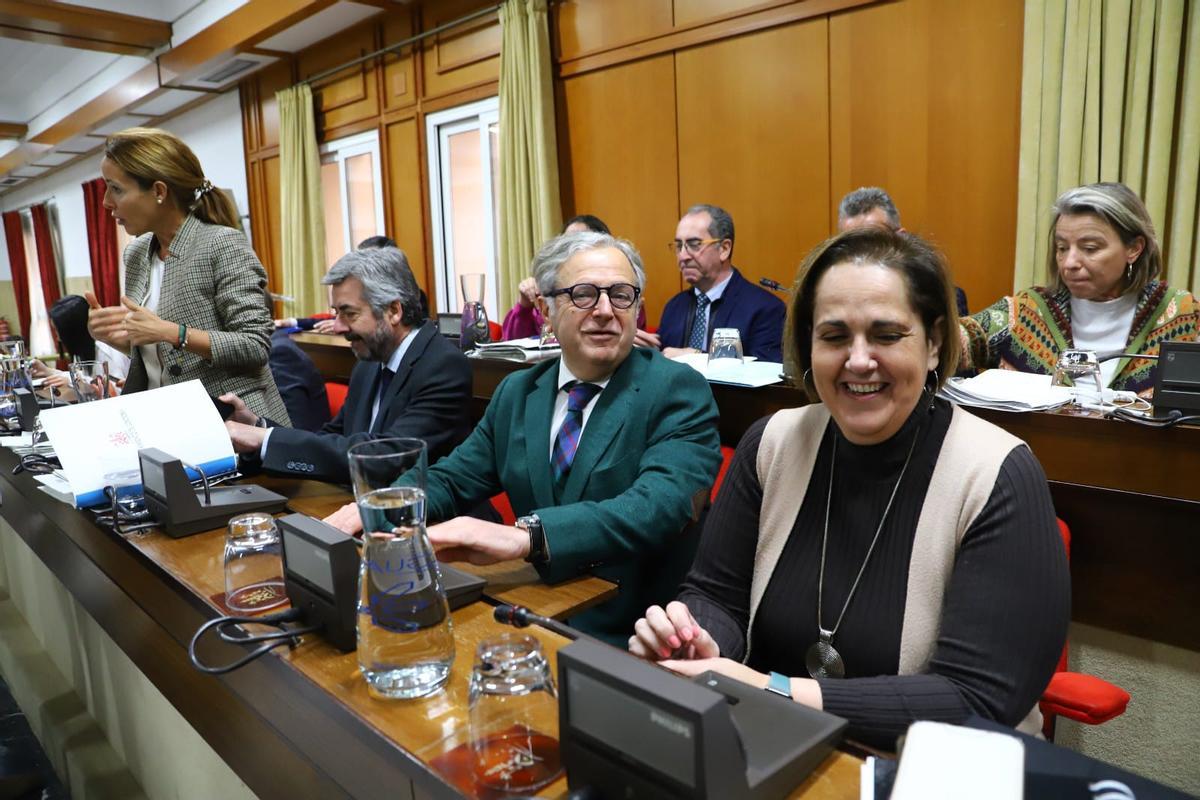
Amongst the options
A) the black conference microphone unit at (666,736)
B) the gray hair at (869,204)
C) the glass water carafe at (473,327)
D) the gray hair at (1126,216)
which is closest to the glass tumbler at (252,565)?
the black conference microphone unit at (666,736)

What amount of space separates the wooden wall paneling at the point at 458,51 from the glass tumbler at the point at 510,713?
16.7 feet

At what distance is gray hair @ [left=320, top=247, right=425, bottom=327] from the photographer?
2.19 m

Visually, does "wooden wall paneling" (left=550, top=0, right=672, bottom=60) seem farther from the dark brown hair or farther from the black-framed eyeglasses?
the dark brown hair

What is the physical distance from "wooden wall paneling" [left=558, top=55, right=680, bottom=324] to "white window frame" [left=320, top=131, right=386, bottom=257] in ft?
6.71

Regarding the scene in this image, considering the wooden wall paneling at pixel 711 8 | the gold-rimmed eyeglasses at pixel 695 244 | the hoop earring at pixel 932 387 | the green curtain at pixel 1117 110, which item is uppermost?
the wooden wall paneling at pixel 711 8

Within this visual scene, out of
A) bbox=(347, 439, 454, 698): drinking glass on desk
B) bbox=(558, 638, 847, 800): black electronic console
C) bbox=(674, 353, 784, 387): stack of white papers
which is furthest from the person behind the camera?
bbox=(674, 353, 784, 387): stack of white papers

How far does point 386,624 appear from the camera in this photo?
0.84 m

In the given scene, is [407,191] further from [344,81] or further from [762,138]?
[762,138]

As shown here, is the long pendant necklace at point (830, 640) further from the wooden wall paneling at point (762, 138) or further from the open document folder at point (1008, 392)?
the wooden wall paneling at point (762, 138)

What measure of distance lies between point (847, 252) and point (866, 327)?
4.6 inches

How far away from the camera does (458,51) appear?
5.48m

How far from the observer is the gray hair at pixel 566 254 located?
1.75 meters

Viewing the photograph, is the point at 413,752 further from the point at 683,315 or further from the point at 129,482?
the point at 683,315

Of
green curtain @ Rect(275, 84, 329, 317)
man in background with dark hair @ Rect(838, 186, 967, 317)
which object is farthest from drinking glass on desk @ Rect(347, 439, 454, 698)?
green curtain @ Rect(275, 84, 329, 317)
